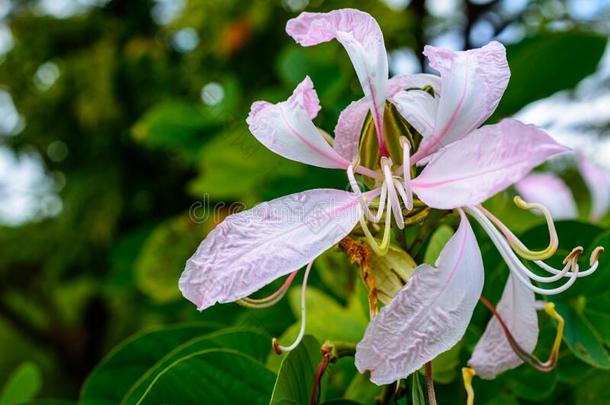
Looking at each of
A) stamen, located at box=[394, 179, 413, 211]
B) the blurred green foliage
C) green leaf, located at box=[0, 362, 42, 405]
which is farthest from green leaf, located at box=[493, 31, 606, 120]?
green leaf, located at box=[0, 362, 42, 405]

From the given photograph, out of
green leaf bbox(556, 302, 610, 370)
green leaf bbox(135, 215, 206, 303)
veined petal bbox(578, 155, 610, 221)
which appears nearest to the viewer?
green leaf bbox(556, 302, 610, 370)

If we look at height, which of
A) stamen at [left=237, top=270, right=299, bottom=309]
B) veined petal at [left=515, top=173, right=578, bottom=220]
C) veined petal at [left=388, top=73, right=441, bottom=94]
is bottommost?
veined petal at [left=515, top=173, right=578, bottom=220]

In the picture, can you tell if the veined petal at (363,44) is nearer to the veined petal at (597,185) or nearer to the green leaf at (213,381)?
the green leaf at (213,381)

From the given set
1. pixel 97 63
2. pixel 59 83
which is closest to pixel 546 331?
pixel 97 63

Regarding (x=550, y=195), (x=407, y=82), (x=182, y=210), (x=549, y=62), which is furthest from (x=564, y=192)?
(x=182, y=210)

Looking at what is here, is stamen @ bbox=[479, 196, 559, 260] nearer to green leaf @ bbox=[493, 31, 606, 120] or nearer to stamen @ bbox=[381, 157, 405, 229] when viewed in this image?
stamen @ bbox=[381, 157, 405, 229]

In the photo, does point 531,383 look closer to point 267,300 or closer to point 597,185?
point 267,300
